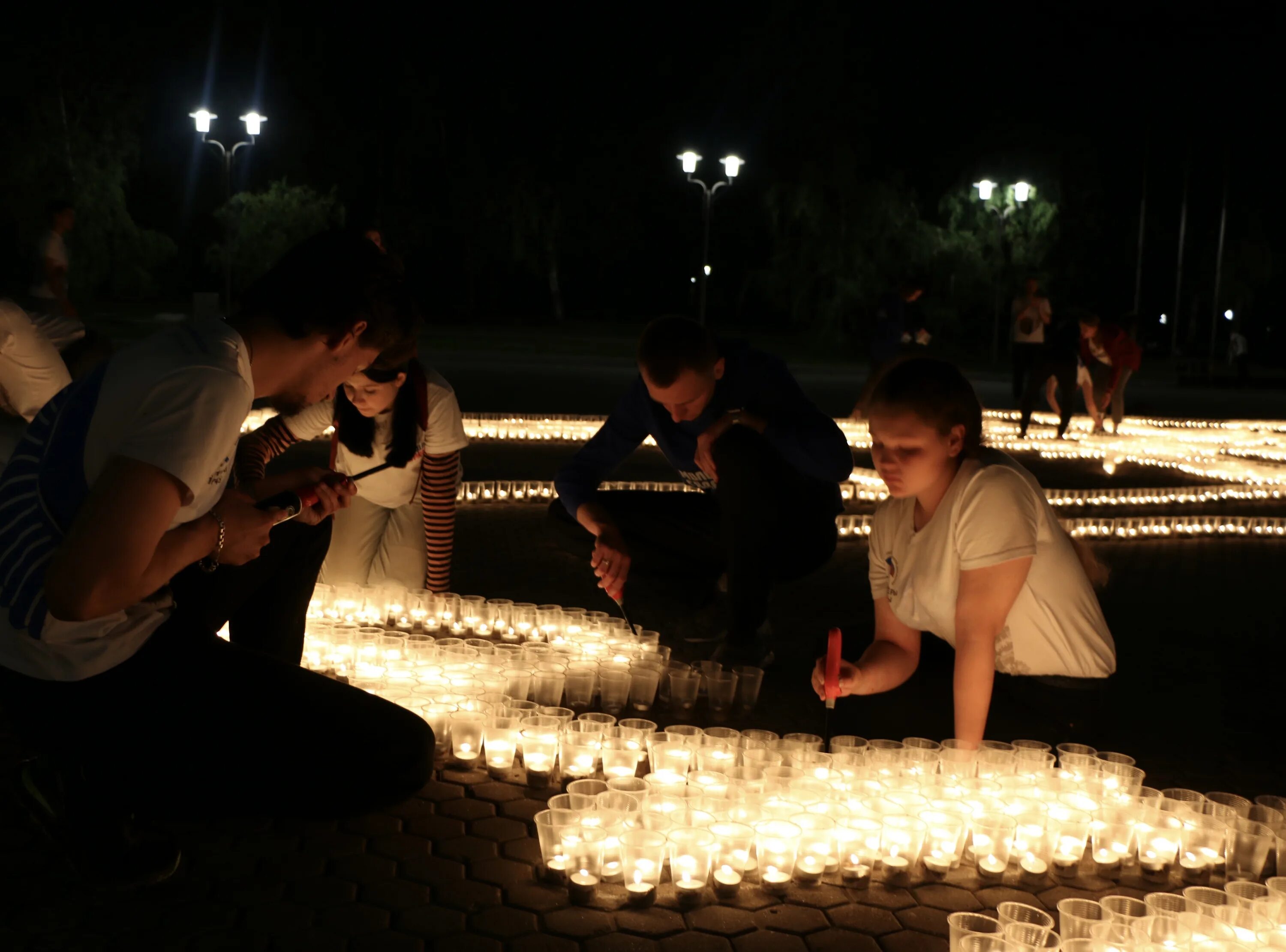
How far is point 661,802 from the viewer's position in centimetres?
327

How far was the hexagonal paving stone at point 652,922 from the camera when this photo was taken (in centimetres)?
294

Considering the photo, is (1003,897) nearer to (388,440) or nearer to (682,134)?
(388,440)

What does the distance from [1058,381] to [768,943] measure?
1353 centimetres

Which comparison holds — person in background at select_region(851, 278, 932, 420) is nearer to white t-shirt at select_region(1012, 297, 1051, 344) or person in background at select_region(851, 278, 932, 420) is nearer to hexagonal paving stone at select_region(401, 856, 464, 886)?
white t-shirt at select_region(1012, 297, 1051, 344)

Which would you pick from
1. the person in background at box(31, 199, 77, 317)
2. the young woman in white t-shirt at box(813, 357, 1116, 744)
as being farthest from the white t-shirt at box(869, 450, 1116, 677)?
the person in background at box(31, 199, 77, 317)

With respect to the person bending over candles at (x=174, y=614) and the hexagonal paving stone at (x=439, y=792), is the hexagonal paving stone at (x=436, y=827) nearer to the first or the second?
the hexagonal paving stone at (x=439, y=792)

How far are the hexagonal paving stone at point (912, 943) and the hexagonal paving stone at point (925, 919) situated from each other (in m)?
0.02

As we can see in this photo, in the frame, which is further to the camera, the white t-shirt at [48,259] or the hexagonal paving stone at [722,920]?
the white t-shirt at [48,259]

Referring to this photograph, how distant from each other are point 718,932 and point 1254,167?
50.6 metres

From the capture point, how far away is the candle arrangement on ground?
125 inches

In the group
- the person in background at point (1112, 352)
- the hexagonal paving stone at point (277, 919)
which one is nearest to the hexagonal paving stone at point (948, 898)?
the hexagonal paving stone at point (277, 919)

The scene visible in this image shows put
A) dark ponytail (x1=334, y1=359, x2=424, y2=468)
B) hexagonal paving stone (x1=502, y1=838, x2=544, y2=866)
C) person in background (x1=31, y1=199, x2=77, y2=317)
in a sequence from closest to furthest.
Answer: hexagonal paving stone (x1=502, y1=838, x2=544, y2=866), dark ponytail (x1=334, y1=359, x2=424, y2=468), person in background (x1=31, y1=199, x2=77, y2=317)

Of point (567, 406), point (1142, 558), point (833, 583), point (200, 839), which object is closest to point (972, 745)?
point (200, 839)

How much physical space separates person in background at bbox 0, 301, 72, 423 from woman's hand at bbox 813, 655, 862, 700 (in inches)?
137
